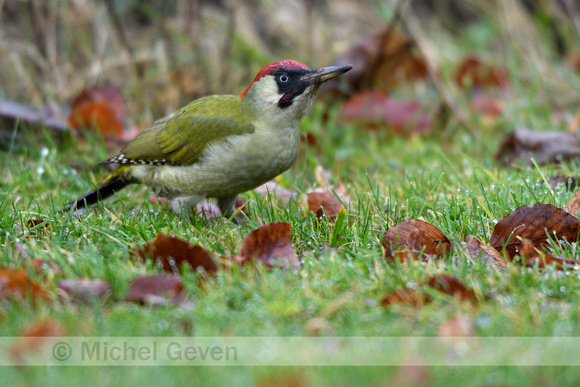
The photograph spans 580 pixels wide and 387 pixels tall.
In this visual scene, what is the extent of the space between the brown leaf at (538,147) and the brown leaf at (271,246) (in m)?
2.21

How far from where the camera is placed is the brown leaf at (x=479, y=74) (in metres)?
7.17

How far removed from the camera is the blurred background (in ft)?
19.6

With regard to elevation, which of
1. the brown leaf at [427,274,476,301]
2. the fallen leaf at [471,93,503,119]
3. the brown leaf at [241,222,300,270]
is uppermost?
the brown leaf at [241,222,300,270]

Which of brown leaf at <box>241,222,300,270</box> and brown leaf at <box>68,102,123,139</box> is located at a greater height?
brown leaf at <box>68,102,123,139</box>

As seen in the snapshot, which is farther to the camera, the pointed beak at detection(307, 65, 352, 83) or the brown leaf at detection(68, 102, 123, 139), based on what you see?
the brown leaf at detection(68, 102, 123, 139)

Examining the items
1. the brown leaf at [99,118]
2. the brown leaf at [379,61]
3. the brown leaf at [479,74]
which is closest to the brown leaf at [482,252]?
the brown leaf at [99,118]

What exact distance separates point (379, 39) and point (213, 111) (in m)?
2.92

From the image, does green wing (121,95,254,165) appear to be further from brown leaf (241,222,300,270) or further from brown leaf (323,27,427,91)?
brown leaf (323,27,427,91)

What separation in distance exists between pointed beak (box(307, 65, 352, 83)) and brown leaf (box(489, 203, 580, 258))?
121cm

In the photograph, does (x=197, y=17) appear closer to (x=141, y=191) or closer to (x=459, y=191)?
(x=141, y=191)

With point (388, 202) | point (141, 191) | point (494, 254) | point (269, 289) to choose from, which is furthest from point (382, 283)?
point (141, 191)

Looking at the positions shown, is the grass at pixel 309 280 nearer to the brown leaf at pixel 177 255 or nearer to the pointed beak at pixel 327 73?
the brown leaf at pixel 177 255

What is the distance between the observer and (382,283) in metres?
2.67

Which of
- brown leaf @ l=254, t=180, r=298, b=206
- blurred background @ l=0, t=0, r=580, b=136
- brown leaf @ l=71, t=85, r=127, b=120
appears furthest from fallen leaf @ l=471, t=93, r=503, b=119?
brown leaf @ l=71, t=85, r=127, b=120
